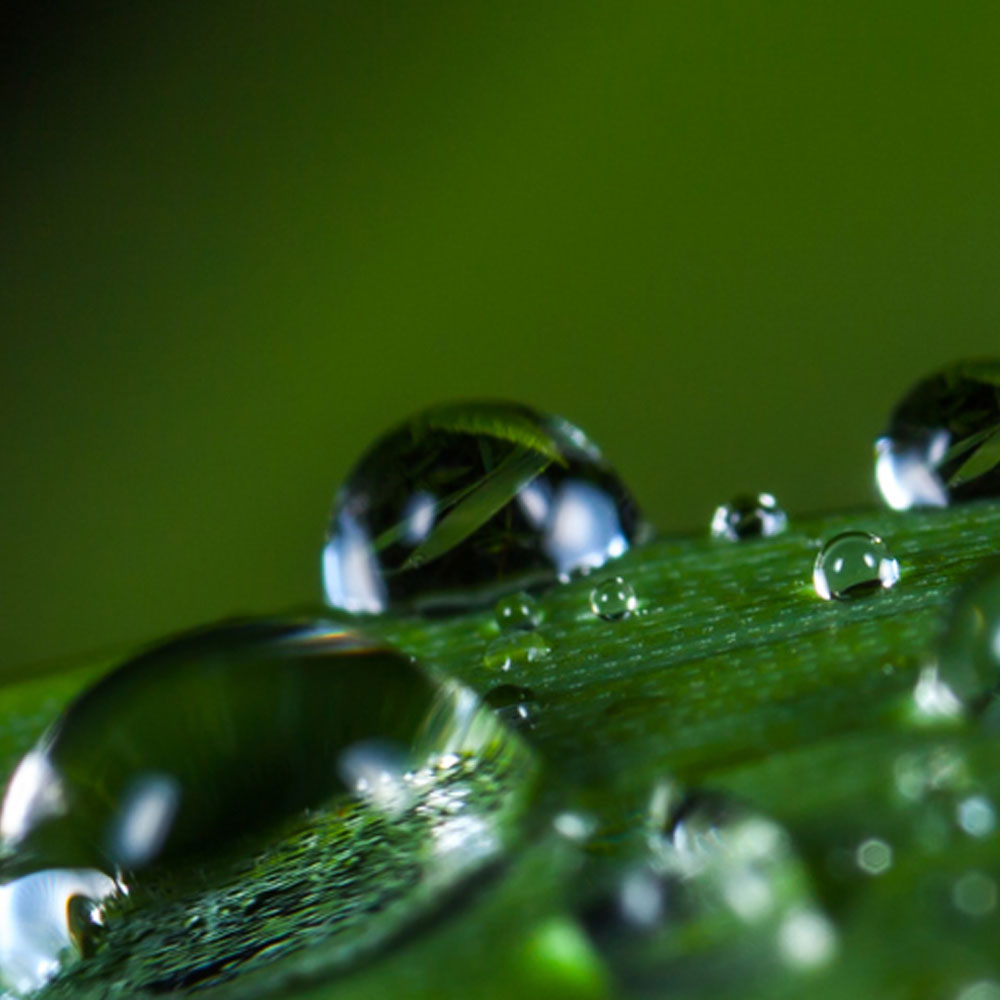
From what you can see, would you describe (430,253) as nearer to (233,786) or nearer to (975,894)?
(233,786)

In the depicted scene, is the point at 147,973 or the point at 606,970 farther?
the point at 147,973

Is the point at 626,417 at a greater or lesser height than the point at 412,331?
lesser

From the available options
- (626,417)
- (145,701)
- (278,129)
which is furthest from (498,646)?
(278,129)

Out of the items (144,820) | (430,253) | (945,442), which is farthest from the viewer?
(430,253)

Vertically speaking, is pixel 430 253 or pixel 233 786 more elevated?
pixel 430 253

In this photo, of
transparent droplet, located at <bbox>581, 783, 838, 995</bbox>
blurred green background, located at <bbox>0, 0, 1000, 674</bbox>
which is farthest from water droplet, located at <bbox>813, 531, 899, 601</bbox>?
blurred green background, located at <bbox>0, 0, 1000, 674</bbox>

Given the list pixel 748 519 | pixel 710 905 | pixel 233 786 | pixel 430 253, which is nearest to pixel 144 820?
pixel 233 786

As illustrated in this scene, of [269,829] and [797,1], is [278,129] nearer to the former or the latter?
[797,1]
